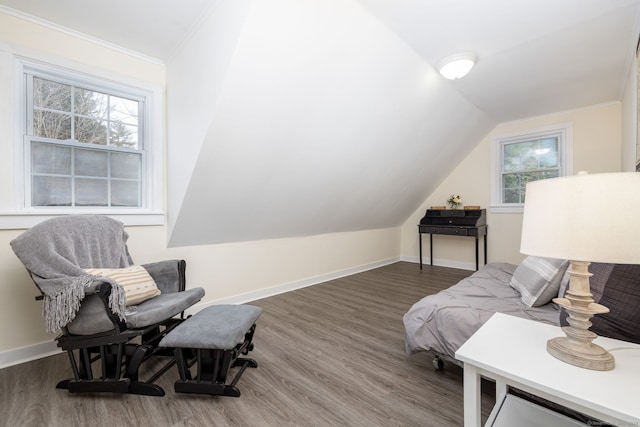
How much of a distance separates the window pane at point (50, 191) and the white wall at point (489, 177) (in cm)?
514

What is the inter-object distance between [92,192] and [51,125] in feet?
1.85

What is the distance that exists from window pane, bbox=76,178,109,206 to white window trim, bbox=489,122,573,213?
206 inches

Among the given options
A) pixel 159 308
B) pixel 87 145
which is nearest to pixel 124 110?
pixel 87 145

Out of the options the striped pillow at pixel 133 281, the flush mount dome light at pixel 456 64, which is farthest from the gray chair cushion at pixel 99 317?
the flush mount dome light at pixel 456 64

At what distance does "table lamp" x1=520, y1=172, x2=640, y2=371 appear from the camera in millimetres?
749

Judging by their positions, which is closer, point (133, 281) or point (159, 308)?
point (159, 308)

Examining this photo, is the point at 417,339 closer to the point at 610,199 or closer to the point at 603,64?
the point at 610,199

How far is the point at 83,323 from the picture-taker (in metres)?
1.54

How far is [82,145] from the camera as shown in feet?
7.25

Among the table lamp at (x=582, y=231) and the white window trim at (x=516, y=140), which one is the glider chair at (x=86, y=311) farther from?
the white window trim at (x=516, y=140)

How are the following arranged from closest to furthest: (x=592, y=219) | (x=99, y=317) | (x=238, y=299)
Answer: (x=592, y=219), (x=99, y=317), (x=238, y=299)

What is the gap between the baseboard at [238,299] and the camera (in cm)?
189

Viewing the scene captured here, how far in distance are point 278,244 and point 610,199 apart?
126 inches

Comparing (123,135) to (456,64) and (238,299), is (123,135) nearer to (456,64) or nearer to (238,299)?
(238,299)
